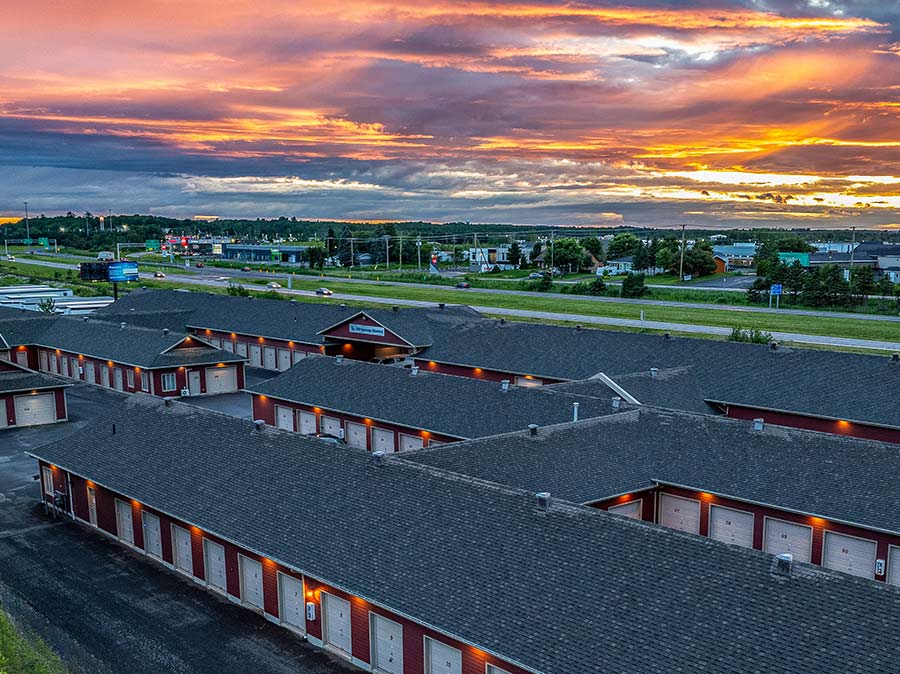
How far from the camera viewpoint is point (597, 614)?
1875 cm

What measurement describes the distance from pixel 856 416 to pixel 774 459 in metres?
12.1

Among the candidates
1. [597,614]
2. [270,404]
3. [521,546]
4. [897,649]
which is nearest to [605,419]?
[521,546]

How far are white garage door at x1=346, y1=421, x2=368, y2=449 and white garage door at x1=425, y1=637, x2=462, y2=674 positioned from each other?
22.8 metres

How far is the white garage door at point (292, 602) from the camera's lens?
971 inches

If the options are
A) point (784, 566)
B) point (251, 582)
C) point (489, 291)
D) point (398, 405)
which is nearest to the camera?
point (784, 566)

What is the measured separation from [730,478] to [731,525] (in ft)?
5.69

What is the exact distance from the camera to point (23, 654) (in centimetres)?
2238

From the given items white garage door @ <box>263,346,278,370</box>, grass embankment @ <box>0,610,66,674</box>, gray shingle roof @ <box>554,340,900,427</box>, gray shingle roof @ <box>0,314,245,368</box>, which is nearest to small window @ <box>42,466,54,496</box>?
grass embankment @ <box>0,610,66,674</box>

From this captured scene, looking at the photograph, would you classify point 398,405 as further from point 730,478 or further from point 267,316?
point 267,316

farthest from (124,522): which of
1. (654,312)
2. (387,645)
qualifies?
(654,312)

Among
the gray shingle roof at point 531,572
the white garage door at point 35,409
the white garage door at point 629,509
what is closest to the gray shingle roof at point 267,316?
the white garage door at point 35,409

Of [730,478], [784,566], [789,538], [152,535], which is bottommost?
[152,535]

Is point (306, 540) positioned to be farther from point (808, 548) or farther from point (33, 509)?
point (33, 509)

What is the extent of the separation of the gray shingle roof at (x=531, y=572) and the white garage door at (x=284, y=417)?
63.1 ft
